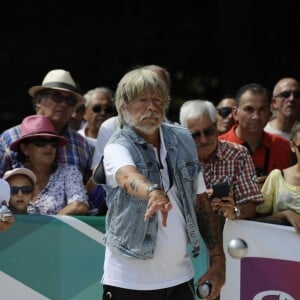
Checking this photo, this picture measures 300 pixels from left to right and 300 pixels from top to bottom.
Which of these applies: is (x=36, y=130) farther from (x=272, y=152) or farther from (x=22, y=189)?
(x=272, y=152)

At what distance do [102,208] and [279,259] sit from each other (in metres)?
1.33

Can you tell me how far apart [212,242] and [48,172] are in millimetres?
1743

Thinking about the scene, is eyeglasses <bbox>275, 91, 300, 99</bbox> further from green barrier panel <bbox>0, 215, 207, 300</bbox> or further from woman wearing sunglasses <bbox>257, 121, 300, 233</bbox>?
green barrier panel <bbox>0, 215, 207, 300</bbox>

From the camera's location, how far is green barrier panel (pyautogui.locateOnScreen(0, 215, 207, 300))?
5.49 meters

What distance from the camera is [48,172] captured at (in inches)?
239

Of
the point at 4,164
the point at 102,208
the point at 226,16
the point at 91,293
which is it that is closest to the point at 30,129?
the point at 4,164

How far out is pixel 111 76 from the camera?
1303 cm

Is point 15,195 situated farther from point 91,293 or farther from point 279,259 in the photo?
point 279,259

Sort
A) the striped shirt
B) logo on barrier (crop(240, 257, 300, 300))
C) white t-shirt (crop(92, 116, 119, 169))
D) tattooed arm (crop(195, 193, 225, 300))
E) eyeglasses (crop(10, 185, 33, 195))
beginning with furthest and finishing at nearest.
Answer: white t-shirt (crop(92, 116, 119, 169)) → the striped shirt → eyeglasses (crop(10, 185, 33, 195)) → logo on barrier (crop(240, 257, 300, 300)) → tattooed arm (crop(195, 193, 225, 300))

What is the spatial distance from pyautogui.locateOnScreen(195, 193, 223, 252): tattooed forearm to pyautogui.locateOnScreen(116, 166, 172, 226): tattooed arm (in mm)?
579

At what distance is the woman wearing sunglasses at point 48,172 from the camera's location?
5.80 metres

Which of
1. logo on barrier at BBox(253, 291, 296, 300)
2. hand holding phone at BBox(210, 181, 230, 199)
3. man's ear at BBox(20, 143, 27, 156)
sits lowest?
logo on barrier at BBox(253, 291, 296, 300)

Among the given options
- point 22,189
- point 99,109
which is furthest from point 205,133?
point 99,109

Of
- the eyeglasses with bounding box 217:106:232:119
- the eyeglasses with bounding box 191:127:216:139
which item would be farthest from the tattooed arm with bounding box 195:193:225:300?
the eyeglasses with bounding box 217:106:232:119
